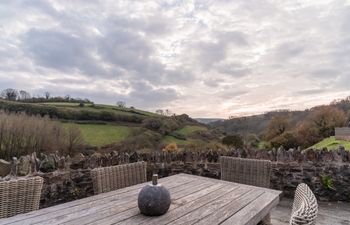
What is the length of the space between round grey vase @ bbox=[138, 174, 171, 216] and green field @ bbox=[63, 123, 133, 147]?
32.7ft

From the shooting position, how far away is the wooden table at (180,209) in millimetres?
1544

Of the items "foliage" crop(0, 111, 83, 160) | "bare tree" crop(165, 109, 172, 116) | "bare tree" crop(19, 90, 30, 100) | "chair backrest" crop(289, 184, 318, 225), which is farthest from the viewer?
"bare tree" crop(165, 109, 172, 116)

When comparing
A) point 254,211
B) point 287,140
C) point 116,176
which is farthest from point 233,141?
point 254,211

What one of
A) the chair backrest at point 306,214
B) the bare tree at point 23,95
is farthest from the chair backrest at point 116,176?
the bare tree at point 23,95

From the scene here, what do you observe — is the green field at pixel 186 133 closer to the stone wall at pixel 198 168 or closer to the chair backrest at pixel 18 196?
the stone wall at pixel 198 168

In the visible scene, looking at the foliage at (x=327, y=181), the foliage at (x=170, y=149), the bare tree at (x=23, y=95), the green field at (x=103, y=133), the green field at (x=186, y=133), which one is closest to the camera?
the foliage at (x=327, y=181)

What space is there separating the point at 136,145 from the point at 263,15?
777 cm

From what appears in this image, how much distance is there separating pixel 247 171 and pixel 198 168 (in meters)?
1.70

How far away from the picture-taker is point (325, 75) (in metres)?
7.76

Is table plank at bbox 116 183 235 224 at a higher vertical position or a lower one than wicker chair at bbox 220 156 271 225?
lower

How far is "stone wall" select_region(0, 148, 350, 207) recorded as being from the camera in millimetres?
3420

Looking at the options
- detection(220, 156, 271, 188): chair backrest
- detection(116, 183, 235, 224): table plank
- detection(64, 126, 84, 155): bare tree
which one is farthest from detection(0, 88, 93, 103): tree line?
detection(116, 183, 235, 224): table plank

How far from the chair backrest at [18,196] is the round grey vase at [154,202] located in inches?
36.3

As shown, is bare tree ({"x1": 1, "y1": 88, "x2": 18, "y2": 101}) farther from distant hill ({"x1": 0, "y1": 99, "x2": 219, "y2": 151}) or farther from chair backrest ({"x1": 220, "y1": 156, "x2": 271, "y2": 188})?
chair backrest ({"x1": 220, "y1": 156, "x2": 271, "y2": 188})
